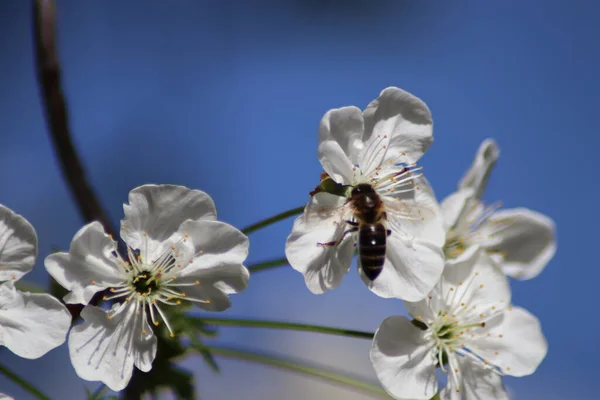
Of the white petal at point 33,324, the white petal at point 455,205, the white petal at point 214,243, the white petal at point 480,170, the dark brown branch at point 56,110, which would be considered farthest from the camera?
the white petal at point 480,170

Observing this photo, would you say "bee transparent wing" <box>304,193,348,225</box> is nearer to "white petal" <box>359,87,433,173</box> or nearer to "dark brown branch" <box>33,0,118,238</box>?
"white petal" <box>359,87,433,173</box>

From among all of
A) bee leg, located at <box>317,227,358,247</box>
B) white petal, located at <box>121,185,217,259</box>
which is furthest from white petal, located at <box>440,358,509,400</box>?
white petal, located at <box>121,185,217,259</box>

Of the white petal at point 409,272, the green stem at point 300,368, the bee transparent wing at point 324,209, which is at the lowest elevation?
the green stem at point 300,368

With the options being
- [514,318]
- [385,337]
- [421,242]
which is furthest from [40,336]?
[514,318]

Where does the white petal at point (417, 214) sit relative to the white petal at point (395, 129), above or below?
below

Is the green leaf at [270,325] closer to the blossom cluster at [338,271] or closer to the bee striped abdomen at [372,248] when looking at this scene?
the blossom cluster at [338,271]

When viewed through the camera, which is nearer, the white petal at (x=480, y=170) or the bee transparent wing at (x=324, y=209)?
the bee transparent wing at (x=324, y=209)

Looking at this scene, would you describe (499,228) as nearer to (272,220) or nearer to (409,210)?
(409,210)

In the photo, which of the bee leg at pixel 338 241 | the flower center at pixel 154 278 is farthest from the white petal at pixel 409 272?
the flower center at pixel 154 278

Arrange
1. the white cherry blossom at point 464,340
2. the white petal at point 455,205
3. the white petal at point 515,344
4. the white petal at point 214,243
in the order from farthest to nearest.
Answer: the white petal at point 455,205 → the white petal at point 515,344 → the white cherry blossom at point 464,340 → the white petal at point 214,243
